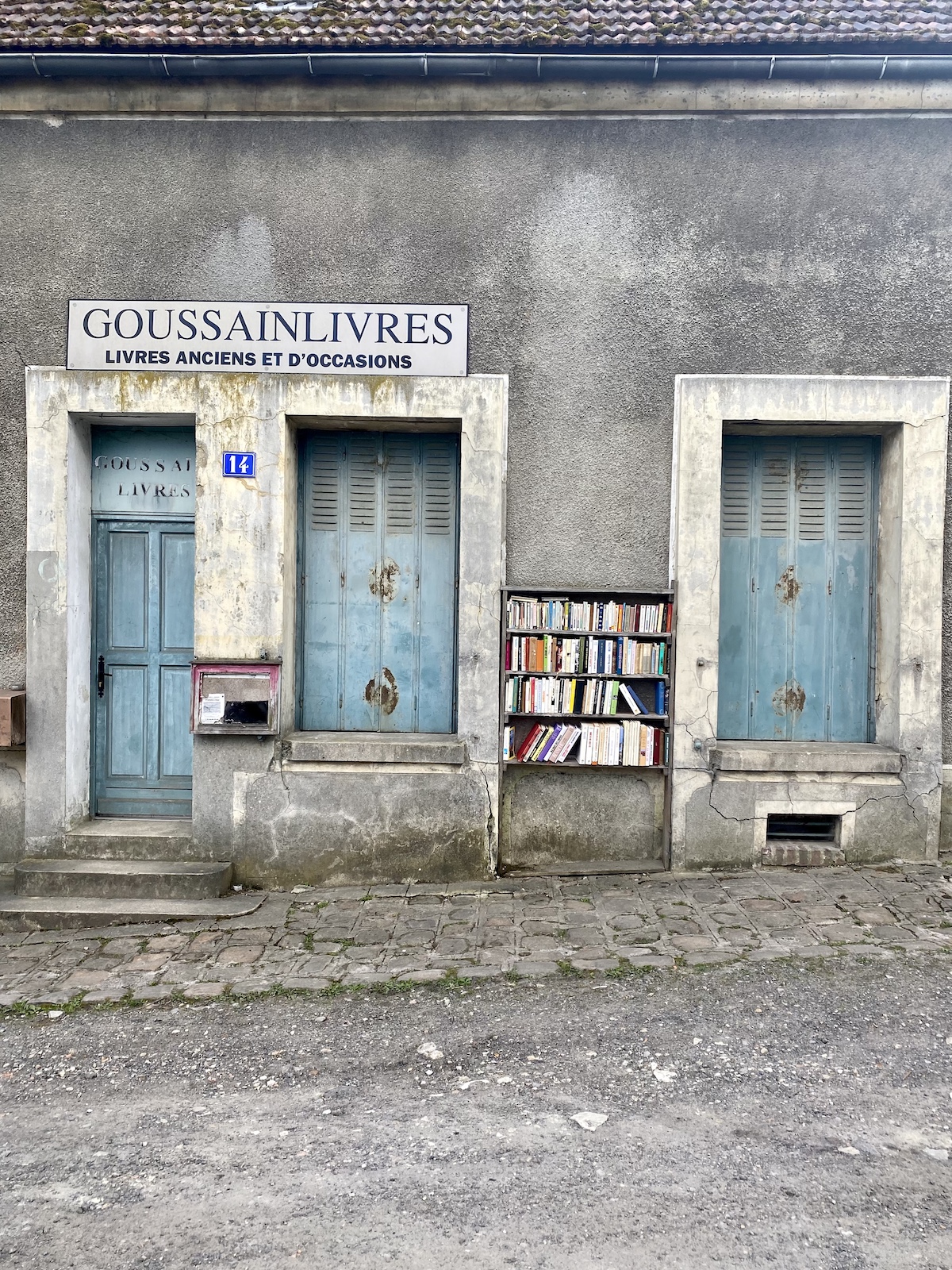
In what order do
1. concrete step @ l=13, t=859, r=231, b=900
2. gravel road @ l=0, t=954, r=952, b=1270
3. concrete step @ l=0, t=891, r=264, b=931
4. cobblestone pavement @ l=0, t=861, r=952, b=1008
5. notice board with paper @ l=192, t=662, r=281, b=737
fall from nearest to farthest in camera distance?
gravel road @ l=0, t=954, r=952, b=1270
cobblestone pavement @ l=0, t=861, r=952, b=1008
concrete step @ l=0, t=891, r=264, b=931
concrete step @ l=13, t=859, r=231, b=900
notice board with paper @ l=192, t=662, r=281, b=737

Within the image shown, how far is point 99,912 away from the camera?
5270 millimetres

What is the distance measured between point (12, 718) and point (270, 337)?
3097mm

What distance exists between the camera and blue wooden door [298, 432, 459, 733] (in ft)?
20.5

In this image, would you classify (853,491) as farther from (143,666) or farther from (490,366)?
(143,666)

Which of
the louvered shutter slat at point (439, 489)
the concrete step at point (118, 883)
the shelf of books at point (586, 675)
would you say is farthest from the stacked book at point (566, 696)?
the concrete step at point (118, 883)

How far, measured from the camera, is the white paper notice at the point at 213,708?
5836mm

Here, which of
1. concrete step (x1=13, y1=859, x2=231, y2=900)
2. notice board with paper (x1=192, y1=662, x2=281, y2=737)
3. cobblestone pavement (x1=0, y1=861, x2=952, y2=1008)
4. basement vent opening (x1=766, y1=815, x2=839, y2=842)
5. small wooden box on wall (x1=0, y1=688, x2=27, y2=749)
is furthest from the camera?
basement vent opening (x1=766, y1=815, x2=839, y2=842)

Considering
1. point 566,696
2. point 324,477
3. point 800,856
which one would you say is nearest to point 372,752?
point 566,696

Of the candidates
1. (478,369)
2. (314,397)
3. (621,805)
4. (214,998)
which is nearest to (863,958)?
(621,805)

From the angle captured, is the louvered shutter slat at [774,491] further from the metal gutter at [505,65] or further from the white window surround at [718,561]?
the metal gutter at [505,65]

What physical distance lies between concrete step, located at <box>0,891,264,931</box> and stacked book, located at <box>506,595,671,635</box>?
2.56 metres

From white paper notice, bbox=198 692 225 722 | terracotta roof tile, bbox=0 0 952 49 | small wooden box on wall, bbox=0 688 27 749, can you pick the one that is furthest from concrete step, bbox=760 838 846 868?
terracotta roof tile, bbox=0 0 952 49

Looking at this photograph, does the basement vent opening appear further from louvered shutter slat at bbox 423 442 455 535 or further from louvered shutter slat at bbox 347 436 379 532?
louvered shutter slat at bbox 347 436 379 532

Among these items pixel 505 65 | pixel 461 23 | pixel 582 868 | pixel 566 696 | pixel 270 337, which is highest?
pixel 461 23
